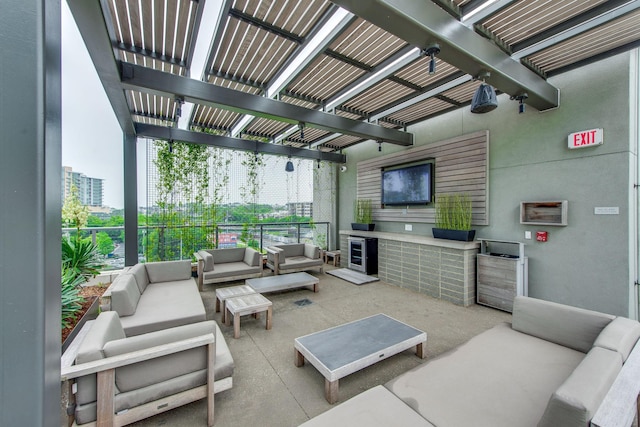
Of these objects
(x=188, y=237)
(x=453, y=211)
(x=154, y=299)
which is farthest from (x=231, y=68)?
(x=453, y=211)

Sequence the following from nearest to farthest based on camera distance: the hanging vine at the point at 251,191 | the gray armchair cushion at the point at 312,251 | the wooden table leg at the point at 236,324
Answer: the wooden table leg at the point at 236,324, the gray armchair cushion at the point at 312,251, the hanging vine at the point at 251,191

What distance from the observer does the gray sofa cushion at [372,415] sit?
1.29 m

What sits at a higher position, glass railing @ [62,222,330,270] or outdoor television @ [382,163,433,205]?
outdoor television @ [382,163,433,205]

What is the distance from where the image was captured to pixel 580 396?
1008mm

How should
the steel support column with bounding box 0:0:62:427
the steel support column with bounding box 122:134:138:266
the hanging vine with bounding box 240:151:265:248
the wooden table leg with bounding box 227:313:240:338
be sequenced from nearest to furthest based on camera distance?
the steel support column with bounding box 0:0:62:427 → the wooden table leg with bounding box 227:313:240:338 → the steel support column with bounding box 122:134:138:266 → the hanging vine with bounding box 240:151:265:248

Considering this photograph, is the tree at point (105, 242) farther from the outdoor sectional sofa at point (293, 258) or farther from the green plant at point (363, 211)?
the green plant at point (363, 211)

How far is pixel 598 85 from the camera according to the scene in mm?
3215

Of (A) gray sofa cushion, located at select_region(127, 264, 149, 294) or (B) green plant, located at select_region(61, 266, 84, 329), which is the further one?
(A) gray sofa cushion, located at select_region(127, 264, 149, 294)

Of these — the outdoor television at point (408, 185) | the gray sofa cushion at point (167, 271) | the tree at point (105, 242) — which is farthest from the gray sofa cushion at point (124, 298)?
the outdoor television at point (408, 185)

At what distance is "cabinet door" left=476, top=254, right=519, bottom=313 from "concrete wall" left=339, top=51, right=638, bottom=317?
A: 38 cm

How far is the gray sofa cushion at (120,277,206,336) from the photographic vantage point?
103 inches

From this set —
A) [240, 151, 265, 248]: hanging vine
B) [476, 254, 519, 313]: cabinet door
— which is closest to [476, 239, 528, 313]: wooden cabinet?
[476, 254, 519, 313]: cabinet door

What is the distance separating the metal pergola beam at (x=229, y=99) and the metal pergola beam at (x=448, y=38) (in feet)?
6.52

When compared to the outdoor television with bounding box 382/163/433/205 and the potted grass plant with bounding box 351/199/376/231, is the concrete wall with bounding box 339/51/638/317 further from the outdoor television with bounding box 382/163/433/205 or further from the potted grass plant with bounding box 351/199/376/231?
the potted grass plant with bounding box 351/199/376/231
